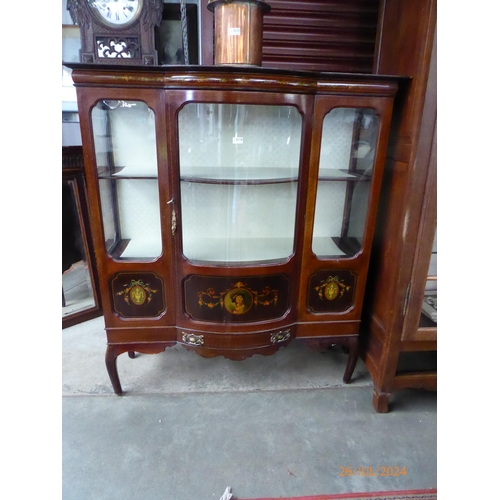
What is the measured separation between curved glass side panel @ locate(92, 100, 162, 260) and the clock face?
0.42 metres

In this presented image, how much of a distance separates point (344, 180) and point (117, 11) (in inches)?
40.1

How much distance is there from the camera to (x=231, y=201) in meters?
1.23

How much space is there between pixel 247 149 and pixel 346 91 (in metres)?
0.34

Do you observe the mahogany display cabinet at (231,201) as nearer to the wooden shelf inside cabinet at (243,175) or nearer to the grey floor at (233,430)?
the wooden shelf inside cabinet at (243,175)

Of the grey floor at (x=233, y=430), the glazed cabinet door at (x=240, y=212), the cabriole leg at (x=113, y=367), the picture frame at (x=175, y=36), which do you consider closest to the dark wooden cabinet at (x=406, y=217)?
the grey floor at (x=233, y=430)

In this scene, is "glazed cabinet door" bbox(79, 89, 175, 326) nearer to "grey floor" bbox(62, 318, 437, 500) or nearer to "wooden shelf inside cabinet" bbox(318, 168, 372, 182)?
"grey floor" bbox(62, 318, 437, 500)

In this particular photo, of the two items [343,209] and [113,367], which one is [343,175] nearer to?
[343,209]

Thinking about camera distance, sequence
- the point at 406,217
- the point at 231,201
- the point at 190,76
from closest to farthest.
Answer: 1. the point at 190,76
2. the point at 406,217
3. the point at 231,201

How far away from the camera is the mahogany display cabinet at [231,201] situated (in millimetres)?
1054

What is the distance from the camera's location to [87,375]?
150 centimetres
